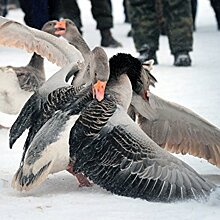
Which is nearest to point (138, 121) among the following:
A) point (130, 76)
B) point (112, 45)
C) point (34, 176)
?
point (130, 76)

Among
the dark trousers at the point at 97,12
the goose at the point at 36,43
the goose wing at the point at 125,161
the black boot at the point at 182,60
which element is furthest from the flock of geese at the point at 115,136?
the dark trousers at the point at 97,12

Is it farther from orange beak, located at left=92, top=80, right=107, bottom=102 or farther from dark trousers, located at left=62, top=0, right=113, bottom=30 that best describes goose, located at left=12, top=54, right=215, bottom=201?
dark trousers, located at left=62, top=0, right=113, bottom=30

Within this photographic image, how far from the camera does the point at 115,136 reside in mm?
3488

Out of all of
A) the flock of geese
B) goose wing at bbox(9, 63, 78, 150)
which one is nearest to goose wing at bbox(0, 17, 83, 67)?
the flock of geese

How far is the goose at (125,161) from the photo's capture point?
3.38 metres

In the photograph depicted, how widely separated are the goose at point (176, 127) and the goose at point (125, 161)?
0.57 metres

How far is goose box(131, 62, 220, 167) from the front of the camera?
409cm

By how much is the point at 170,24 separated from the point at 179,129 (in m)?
4.58

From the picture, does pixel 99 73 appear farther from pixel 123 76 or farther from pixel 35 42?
pixel 35 42

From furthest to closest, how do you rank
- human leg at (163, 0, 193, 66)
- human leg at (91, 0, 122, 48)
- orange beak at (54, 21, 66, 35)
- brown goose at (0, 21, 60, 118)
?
human leg at (91, 0, 122, 48)
human leg at (163, 0, 193, 66)
orange beak at (54, 21, 66, 35)
brown goose at (0, 21, 60, 118)

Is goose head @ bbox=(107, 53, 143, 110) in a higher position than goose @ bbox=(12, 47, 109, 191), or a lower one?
higher

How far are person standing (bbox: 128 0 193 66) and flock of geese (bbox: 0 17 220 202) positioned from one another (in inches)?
172

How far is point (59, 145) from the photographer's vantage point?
354cm

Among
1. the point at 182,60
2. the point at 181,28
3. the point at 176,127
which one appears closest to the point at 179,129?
the point at 176,127
